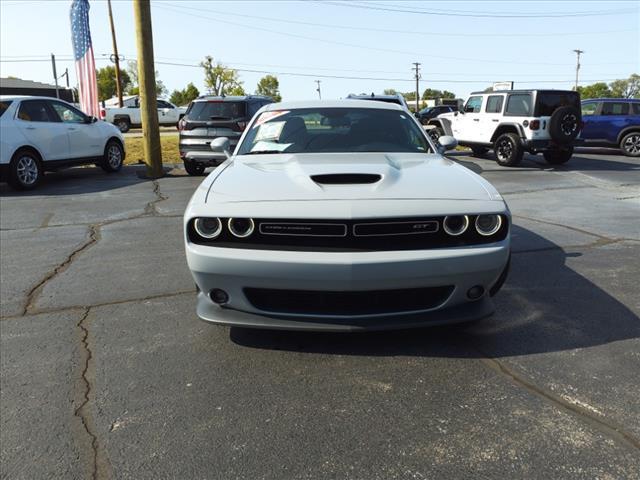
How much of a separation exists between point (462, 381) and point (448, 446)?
1.88ft

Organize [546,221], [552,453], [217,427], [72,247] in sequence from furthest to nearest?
[546,221] < [72,247] < [217,427] < [552,453]

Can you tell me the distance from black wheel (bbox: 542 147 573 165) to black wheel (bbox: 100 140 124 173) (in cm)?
1039

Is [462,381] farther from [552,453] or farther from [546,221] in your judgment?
[546,221]

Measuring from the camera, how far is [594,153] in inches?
635

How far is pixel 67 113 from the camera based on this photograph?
34.5ft

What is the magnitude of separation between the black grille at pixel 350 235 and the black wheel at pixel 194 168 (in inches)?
346

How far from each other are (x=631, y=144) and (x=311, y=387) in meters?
15.2

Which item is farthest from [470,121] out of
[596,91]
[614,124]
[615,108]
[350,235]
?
[596,91]

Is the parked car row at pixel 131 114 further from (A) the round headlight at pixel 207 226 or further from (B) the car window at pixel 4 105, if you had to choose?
(A) the round headlight at pixel 207 226

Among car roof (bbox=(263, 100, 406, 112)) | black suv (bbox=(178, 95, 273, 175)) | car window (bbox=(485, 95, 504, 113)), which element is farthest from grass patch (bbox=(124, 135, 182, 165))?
car roof (bbox=(263, 100, 406, 112))

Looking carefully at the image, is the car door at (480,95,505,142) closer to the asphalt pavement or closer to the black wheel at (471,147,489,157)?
the black wheel at (471,147,489,157)

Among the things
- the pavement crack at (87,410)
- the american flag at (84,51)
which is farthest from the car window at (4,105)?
the pavement crack at (87,410)

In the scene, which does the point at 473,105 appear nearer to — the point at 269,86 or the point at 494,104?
the point at 494,104

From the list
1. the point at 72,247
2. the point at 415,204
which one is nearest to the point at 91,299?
the point at 72,247
